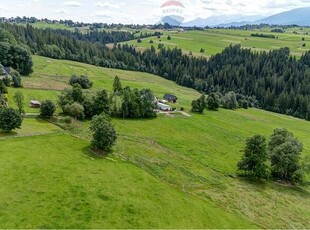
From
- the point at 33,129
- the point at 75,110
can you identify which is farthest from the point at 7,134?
the point at 75,110

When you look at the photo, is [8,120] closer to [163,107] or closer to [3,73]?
[3,73]

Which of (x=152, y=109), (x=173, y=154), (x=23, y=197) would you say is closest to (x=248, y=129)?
(x=152, y=109)

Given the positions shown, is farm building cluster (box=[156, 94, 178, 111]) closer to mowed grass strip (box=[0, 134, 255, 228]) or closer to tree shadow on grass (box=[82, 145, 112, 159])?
tree shadow on grass (box=[82, 145, 112, 159])

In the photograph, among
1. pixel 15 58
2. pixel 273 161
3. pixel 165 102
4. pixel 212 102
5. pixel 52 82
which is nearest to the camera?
pixel 273 161

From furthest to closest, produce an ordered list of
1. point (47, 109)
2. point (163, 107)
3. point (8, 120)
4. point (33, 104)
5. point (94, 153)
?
point (163, 107)
point (33, 104)
point (47, 109)
point (8, 120)
point (94, 153)

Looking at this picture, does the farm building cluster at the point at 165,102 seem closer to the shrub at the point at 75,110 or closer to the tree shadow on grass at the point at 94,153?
the shrub at the point at 75,110

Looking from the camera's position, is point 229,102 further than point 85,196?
Yes

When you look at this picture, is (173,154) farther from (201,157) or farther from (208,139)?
(208,139)
